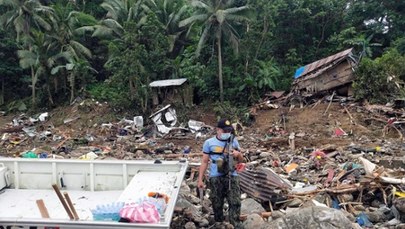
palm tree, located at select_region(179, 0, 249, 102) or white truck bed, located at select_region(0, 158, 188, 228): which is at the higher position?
palm tree, located at select_region(179, 0, 249, 102)

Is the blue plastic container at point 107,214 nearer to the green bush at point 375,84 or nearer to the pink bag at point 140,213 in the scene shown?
the pink bag at point 140,213

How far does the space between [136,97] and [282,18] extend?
10965mm

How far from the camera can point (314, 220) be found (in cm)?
516

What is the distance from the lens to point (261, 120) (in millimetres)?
20125

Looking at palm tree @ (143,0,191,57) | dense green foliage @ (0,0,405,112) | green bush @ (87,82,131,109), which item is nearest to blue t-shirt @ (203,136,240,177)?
dense green foliage @ (0,0,405,112)

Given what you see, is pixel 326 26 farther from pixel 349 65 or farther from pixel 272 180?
pixel 272 180

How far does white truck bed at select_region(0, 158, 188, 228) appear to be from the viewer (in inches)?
228

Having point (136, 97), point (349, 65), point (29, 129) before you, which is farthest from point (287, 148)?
point (29, 129)

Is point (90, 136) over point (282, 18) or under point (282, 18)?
under

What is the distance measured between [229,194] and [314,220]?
1180mm

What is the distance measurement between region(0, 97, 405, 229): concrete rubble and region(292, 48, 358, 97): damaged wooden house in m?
1.13

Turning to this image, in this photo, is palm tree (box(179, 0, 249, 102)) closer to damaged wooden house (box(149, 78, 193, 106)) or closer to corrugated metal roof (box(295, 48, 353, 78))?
damaged wooden house (box(149, 78, 193, 106))

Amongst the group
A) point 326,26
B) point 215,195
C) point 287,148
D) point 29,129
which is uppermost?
point 326,26

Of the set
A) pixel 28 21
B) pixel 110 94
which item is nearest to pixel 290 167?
pixel 110 94
